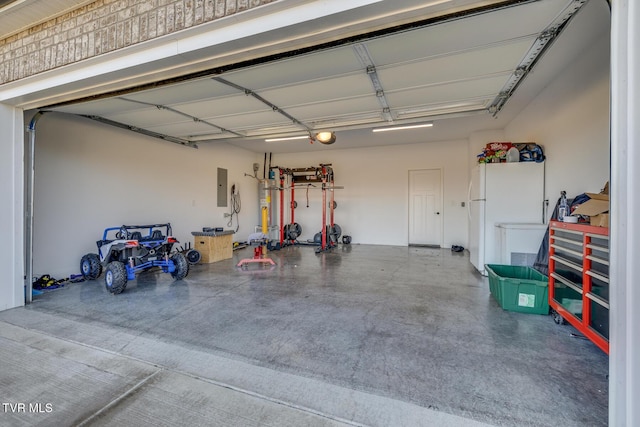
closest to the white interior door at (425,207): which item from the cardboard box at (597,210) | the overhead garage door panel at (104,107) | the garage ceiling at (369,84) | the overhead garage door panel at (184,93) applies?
the garage ceiling at (369,84)

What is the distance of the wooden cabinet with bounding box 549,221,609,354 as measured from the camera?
196cm

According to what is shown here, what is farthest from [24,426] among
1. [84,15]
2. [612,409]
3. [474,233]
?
[474,233]

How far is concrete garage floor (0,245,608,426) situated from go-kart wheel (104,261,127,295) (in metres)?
0.13

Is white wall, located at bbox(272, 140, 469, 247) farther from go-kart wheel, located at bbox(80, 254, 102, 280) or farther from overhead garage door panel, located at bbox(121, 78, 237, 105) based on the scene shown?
go-kart wheel, located at bbox(80, 254, 102, 280)

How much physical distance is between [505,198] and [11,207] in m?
6.60

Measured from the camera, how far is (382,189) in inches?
320

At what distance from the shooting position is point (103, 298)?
136 inches

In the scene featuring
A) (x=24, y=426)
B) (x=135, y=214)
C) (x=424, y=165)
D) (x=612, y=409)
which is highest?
(x=424, y=165)

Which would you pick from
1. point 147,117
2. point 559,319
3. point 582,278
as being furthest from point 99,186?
point 559,319

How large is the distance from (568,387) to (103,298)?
15.3 feet

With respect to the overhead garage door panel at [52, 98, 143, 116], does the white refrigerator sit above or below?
below

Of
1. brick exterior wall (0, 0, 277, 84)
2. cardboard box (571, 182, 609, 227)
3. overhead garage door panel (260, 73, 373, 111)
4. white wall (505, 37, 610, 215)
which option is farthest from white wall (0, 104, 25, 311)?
white wall (505, 37, 610, 215)

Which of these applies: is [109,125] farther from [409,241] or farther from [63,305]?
[409,241]

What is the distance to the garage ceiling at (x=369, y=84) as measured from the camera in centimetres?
216
